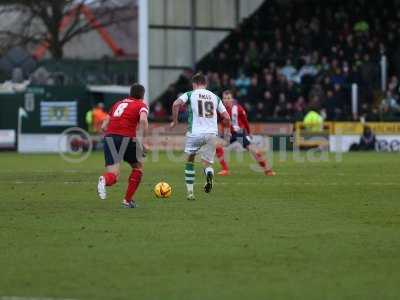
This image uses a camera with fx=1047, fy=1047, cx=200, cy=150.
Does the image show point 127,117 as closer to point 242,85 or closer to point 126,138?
point 126,138

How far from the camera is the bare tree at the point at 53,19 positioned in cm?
6112

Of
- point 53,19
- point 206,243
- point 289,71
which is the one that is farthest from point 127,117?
point 53,19

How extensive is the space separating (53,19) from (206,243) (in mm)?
51317

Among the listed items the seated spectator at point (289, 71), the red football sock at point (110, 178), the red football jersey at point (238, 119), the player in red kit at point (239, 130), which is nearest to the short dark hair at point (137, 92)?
the red football sock at point (110, 178)

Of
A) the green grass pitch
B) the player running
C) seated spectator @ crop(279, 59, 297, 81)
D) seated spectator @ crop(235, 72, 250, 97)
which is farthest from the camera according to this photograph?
seated spectator @ crop(279, 59, 297, 81)

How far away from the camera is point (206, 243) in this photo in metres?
11.4

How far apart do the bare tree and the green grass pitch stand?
42.3 meters

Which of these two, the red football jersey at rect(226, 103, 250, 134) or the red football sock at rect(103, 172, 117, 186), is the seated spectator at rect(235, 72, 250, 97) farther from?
the red football sock at rect(103, 172, 117, 186)

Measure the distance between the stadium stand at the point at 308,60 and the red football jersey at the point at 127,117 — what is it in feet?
78.5

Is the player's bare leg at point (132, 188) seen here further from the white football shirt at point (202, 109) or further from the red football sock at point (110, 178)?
the white football shirt at point (202, 109)

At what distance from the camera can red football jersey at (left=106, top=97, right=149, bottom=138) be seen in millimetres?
15867

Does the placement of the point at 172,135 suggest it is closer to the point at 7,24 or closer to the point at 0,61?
the point at 0,61

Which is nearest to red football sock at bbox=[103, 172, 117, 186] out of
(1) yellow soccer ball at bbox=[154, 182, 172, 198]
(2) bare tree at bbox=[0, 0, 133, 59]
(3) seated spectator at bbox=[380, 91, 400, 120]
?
(1) yellow soccer ball at bbox=[154, 182, 172, 198]

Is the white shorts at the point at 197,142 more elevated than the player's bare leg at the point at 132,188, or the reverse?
the white shorts at the point at 197,142
